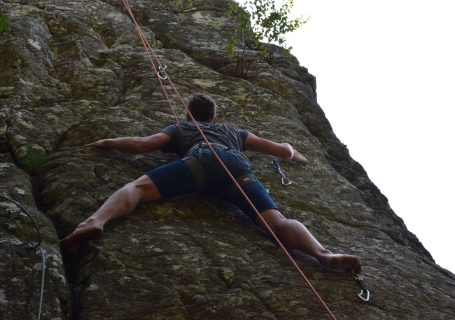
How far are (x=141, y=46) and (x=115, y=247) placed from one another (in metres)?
6.56

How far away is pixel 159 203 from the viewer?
5809mm

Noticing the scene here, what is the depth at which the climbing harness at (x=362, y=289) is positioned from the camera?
5.02m

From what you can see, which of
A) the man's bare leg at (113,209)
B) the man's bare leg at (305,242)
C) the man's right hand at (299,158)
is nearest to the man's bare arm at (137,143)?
the man's bare leg at (113,209)

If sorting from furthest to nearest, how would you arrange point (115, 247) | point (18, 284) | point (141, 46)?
point (141, 46) → point (115, 247) → point (18, 284)

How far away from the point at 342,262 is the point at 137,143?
8.64 feet

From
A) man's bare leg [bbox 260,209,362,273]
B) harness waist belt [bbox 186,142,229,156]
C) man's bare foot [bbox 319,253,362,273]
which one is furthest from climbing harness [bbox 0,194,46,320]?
man's bare foot [bbox 319,253,362,273]

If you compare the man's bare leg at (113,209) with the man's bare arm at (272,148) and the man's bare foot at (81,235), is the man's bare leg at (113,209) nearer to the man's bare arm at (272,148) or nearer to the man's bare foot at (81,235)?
the man's bare foot at (81,235)

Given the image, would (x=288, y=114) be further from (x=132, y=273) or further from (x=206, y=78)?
(x=132, y=273)

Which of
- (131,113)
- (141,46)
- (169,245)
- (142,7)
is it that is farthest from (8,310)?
(142,7)

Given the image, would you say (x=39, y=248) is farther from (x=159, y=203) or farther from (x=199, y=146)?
(x=199, y=146)

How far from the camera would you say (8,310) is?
3.78 meters

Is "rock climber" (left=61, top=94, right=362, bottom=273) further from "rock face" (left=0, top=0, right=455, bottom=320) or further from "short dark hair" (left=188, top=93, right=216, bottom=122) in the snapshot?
"rock face" (left=0, top=0, right=455, bottom=320)

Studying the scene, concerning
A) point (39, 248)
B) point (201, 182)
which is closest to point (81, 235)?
point (39, 248)

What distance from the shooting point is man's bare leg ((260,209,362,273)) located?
5188 mm
